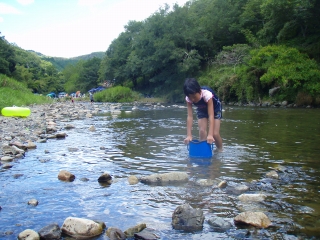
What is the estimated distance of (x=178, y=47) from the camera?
45.7 metres

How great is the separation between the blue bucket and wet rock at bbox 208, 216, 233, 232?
2.98 m

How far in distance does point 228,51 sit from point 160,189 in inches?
1413

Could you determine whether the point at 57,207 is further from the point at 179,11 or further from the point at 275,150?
the point at 179,11

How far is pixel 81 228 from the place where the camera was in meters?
2.89

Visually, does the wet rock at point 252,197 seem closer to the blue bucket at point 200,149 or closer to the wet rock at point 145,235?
the wet rock at point 145,235

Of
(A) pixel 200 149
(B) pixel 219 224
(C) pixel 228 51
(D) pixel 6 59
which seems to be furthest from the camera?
(D) pixel 6 59

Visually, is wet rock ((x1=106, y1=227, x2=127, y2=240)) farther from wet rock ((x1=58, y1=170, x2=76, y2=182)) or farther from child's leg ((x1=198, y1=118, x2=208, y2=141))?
child's leg ((x1=198, y1=118, x2=208, y2=141))

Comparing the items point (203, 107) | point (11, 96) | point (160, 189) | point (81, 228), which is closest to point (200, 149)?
point (203, 107)

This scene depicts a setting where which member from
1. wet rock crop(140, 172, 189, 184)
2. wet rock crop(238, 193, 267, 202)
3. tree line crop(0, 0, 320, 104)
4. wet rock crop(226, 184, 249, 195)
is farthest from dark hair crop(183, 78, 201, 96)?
tree line crop(0, 0, 320, 104)

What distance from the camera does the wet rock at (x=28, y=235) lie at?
273cm

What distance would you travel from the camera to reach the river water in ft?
10.2

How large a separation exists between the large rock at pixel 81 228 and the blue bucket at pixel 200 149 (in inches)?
133

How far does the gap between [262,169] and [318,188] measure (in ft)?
3.98

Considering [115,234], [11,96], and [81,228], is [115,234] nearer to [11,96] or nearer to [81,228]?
[81,228]
